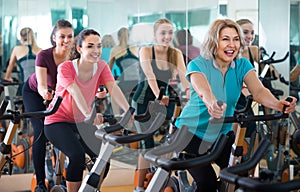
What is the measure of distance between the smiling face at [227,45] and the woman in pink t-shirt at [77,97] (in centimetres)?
88

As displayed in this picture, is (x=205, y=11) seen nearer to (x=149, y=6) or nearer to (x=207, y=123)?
(x=149, y=6)

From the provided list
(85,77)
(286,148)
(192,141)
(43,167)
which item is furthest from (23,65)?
(192,141)

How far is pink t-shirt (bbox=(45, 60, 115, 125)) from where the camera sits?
407 centimetres

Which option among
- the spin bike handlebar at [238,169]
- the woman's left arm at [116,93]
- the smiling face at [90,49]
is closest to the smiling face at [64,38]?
the smiling face at [90,49]

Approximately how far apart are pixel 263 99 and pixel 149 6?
123 inches

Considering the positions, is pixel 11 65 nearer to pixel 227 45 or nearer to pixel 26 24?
pixel 26 24

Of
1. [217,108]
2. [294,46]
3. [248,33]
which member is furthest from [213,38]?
[248,33]

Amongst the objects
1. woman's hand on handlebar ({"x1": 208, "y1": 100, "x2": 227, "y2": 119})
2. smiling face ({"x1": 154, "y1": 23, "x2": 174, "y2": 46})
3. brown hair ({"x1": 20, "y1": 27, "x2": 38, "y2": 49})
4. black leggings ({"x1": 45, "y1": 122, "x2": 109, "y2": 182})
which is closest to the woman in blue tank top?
smiling face ({"x1": 154, "y1": 23, "x2": 174, "y2": 46})

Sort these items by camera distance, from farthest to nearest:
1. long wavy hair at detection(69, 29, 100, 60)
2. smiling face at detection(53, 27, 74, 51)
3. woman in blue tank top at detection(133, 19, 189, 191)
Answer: woman in blue tank top at detection(133, 19, 189, 191) < smiling face at detection(53, 27, 74, 51) < long wavy hair at detection(69, 29, 100, 60)

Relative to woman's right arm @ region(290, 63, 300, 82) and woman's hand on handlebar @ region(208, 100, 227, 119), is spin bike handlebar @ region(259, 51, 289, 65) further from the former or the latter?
woman's hand on handlebar @ region(208, 100, 227, 119)

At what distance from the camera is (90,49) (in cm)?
417

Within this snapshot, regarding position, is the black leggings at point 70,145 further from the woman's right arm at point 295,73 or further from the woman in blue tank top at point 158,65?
the woman's right arm at point 295,73

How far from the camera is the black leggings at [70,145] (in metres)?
3.91

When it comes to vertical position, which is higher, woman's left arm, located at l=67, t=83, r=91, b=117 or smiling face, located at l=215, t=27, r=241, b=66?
smiling face, located at l=215, t=27, r=241, b=66
